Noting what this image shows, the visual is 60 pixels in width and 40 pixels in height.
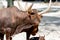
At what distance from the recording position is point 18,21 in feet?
18.1

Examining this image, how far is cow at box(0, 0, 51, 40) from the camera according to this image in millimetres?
5465

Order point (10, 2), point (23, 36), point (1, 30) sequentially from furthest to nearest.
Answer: point (10, 2)
point (23, 36)
point (1, 30)

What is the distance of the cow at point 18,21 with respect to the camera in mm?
5465

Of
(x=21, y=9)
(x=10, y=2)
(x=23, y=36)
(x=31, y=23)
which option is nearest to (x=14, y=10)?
(x=21, y=9)

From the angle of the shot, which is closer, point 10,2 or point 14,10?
point 14,10

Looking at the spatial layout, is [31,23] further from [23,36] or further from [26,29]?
[23,36]

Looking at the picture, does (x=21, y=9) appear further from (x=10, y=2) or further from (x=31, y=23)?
(x=10, y=2)

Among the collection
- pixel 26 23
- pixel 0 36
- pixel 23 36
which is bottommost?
pixel 23 36

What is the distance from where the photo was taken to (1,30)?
5457 millimetres

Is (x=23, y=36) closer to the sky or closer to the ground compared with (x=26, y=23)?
closer to the ground

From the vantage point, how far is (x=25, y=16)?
18.2 ft

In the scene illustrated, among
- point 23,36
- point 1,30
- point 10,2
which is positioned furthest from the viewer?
point 10,2

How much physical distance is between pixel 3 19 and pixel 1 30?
0.86 feet

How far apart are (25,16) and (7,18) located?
16.9 inches
